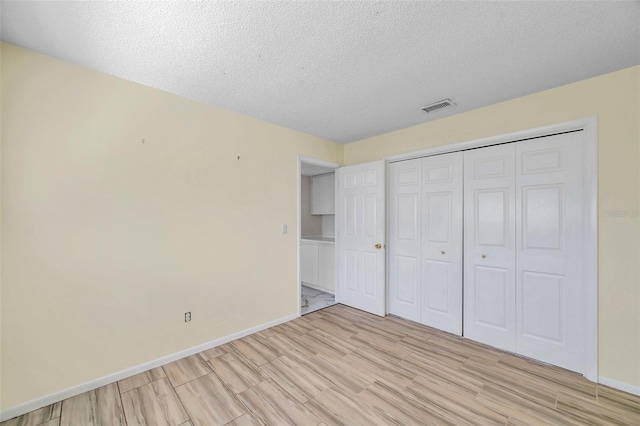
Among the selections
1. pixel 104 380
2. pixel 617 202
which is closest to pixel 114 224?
pixel 104 380

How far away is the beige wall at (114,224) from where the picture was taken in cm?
175

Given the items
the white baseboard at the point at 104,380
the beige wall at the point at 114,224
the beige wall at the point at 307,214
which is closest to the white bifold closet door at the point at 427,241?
the beige wall at the point at 114,224

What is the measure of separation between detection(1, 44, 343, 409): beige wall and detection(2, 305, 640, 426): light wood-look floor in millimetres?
335

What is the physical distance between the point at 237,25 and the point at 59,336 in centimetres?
248

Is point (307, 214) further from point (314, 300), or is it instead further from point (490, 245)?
point (490, 245)

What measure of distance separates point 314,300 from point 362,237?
1.33m

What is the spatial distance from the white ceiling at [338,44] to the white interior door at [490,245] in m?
0.66

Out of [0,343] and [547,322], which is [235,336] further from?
[547,322]

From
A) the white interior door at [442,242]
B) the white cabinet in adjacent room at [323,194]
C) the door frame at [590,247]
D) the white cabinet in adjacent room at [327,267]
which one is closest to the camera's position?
the door frame at [590,247]

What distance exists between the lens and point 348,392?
1.96 meters

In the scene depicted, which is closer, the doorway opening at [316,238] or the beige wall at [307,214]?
the doorway opening at [316,238]

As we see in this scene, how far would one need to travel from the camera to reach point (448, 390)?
1978mm

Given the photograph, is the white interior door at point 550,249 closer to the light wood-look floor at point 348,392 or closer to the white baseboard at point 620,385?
the white baseboard at point 620,385

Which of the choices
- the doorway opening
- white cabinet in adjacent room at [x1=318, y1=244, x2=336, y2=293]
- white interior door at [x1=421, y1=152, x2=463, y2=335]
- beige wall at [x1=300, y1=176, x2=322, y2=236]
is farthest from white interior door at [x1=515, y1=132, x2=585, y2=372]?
beige wall at [x1=300, y1=176, x2=322, y2=236]
